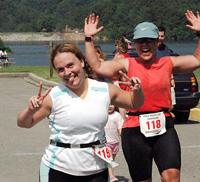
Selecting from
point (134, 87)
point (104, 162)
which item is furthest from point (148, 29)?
point (104, 162)

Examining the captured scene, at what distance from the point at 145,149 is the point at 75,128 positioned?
4.20 feet

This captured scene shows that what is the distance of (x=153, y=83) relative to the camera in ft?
16.6

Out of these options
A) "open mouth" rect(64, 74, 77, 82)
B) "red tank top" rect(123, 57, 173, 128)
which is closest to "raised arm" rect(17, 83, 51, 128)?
"open mouth" rect(64, 74, 77, 82)

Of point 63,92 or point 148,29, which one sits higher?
point 148,29

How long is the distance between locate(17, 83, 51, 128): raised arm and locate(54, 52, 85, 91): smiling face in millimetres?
169

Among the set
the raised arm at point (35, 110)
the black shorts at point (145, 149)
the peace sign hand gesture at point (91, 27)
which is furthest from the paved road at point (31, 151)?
the raised arm at point (35, 110)

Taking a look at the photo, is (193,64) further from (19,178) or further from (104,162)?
(19,178)

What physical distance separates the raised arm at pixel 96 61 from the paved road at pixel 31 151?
2315mm

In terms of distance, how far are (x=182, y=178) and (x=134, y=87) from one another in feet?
11.1

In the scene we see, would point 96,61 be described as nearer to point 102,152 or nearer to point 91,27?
point 91,27

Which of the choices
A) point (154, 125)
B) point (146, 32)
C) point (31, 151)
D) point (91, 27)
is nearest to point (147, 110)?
point (154, 125)

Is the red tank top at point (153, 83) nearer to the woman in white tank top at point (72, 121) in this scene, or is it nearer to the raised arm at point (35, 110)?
the woman in white tank top at point (72, 121)

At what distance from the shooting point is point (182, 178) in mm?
7180

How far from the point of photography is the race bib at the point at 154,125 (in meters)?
5.03
